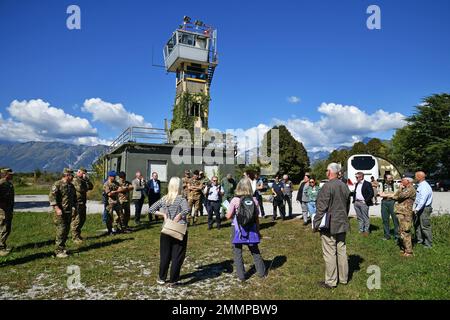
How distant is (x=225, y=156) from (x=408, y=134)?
28.4 m

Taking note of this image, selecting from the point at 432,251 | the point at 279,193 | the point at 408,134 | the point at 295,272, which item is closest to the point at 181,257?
the point at 295,272

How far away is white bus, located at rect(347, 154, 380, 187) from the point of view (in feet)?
58.8

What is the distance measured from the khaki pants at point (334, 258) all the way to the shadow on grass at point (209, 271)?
1976mm

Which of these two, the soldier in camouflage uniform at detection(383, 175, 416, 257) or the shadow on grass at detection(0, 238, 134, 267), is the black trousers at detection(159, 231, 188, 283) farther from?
the soldier in camouflage uniform at detection(383, 175, 416, 257)

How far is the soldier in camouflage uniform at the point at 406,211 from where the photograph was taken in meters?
7.12

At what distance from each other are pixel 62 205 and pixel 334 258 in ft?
20.5

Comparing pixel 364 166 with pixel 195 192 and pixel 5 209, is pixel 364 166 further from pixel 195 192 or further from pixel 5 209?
pixel 5 209

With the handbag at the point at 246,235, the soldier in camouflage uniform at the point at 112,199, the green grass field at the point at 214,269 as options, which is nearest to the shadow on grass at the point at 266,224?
the green grass field at the point at 214,269

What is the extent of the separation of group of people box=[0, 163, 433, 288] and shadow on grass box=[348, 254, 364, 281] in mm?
761

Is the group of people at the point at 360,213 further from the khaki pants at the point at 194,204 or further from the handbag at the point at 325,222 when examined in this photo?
the khaki pants at the point at 194,204

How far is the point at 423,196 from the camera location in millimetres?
7656

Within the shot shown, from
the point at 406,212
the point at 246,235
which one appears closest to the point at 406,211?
the point at 406,212

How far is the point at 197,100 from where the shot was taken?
107 feet
